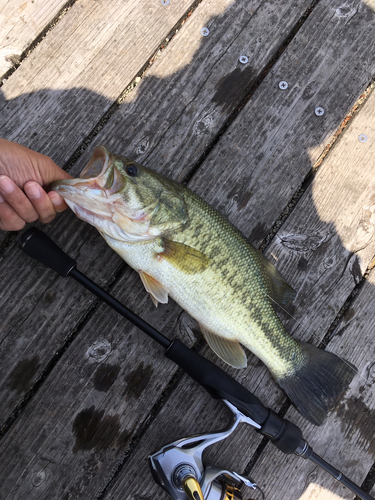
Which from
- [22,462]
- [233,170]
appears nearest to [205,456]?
[22,462]

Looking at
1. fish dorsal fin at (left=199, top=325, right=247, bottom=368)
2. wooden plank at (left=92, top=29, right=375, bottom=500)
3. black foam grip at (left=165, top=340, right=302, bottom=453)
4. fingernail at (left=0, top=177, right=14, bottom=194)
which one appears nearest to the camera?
fingernail at (left=0, top=177, right=14, bottom=194)

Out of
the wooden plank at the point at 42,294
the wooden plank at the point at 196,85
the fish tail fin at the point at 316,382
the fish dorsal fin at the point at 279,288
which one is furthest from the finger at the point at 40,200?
the fish tail fin at the point at 316,382

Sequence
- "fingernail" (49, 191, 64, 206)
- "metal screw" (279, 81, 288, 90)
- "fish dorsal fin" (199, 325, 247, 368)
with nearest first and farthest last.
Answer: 1. "fingernail" (49, 191, 64, 206)
2. "fish dorsal fin" (199, 325, 247, 368)
3. "metal screw" (279, 81, 288, 90)

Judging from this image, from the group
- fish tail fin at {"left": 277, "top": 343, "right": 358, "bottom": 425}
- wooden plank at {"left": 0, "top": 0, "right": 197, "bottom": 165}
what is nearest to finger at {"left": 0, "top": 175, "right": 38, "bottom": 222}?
wooden plank at {"left": 0, "top": 0, "right": 197, "bottom": 165}

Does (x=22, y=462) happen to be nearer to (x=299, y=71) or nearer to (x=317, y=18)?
(x=299, y=71)

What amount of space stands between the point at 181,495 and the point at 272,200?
1963 millimetres

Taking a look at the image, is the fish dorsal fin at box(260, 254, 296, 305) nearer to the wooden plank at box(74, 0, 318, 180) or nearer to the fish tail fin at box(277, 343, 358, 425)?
the fish tail fin at box(277, 343, 358, 425)

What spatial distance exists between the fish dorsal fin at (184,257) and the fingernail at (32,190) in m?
Result: 0.75

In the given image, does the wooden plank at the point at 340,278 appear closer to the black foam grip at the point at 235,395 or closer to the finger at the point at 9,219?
the black foam grip at the point at 235,395

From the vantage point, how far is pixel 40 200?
6.11ft

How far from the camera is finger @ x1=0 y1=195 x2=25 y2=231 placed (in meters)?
1.90

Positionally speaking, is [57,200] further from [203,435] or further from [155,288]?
[203,435]

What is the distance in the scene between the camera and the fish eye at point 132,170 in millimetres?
1894

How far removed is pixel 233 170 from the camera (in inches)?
95.5
